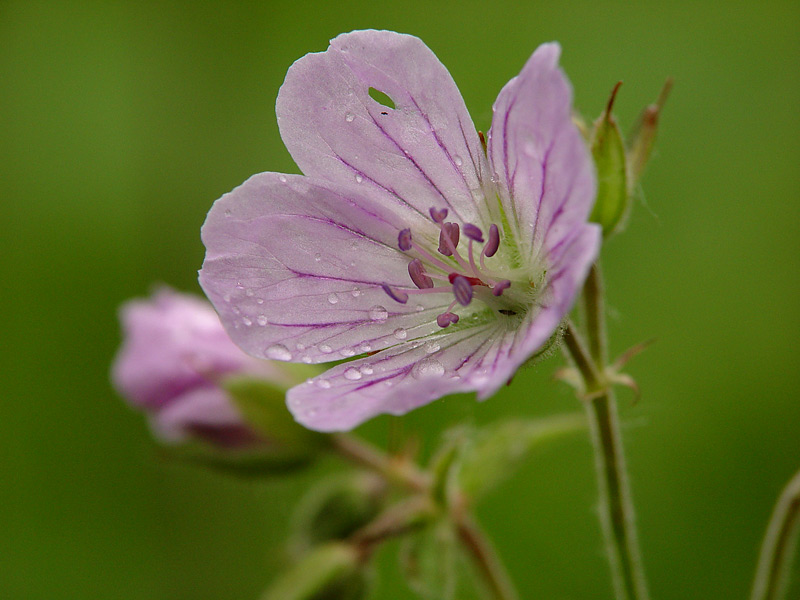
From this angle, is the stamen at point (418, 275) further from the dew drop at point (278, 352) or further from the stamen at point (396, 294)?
the dew drop at point (278, 352)

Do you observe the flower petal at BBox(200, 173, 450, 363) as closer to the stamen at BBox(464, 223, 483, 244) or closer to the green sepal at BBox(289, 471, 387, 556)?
the stamen at BBox(464, 223, 483, 244)

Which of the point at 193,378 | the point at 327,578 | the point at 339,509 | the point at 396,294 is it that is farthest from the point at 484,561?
the point at 193,378

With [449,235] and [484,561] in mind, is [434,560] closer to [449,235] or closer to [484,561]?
[484,561]

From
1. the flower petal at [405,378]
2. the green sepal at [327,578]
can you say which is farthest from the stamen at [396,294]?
the green sepal at [327,578]

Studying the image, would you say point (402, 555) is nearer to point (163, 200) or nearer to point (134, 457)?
point (134, 457)

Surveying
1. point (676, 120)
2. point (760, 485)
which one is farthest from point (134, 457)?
point (676, 120)

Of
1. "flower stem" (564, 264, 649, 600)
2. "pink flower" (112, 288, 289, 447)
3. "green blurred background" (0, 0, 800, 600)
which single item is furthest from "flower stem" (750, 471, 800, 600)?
"pink flower" (112, 288, 289, 447)
